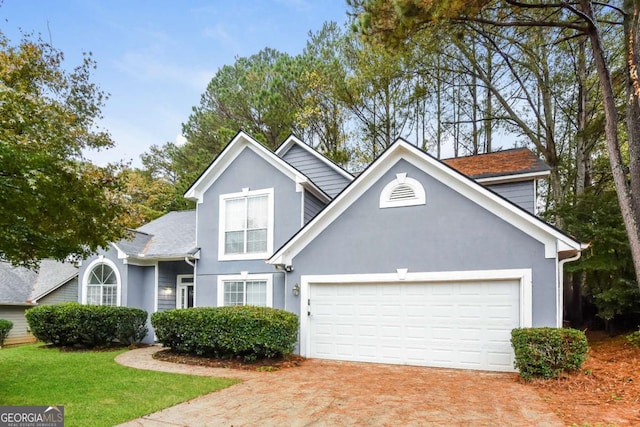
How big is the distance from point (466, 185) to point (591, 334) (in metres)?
8.60

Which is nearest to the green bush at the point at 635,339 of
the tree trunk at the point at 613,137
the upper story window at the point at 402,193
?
the tree trunk at the point at 613,137

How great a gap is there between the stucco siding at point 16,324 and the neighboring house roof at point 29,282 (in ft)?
1.35

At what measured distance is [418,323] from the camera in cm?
935

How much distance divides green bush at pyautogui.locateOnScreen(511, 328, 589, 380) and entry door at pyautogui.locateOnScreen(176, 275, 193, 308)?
10970 millimetres

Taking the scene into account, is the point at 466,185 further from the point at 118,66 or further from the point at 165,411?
the point at 118,66

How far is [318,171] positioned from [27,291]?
13635 millimetres

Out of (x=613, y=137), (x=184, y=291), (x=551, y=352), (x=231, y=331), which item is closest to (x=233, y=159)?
(x=184, y=291)

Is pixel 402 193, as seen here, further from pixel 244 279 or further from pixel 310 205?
pixel 244 279

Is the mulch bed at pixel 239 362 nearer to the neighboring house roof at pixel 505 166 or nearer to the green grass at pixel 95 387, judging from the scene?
the green grass at pixel 95 387

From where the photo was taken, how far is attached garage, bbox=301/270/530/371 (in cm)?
858

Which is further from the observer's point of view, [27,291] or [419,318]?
[27,291]

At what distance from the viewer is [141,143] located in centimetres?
3253

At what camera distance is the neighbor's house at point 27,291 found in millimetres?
16250

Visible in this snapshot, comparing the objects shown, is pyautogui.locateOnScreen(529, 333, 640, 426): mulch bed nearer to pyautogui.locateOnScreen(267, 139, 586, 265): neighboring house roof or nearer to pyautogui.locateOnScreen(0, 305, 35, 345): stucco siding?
pyautogui.locateOnScreen(267, 139, 586, 265): neighboring house roof
